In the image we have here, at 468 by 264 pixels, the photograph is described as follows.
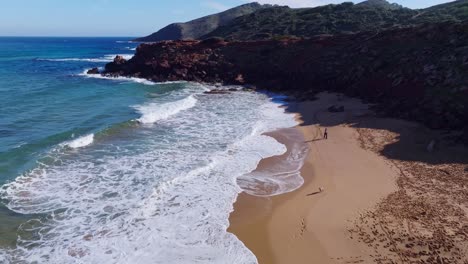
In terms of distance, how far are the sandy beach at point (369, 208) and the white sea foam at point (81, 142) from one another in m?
9.58

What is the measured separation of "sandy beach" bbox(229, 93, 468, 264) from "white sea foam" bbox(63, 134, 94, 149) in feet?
31.4

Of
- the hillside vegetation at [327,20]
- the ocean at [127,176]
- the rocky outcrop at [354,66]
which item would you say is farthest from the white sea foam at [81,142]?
the hillside vegetation at [327,20]

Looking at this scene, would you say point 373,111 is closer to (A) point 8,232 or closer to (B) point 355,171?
(B) point 355,171

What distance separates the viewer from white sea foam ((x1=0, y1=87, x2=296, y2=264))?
11570 millimetres

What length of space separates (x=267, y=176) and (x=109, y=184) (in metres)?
6.79

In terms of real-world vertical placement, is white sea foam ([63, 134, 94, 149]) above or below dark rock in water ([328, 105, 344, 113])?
below

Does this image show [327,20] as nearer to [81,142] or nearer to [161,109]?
[161,109]

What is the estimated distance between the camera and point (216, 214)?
13875 millimetres

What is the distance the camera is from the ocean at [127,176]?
1184cm

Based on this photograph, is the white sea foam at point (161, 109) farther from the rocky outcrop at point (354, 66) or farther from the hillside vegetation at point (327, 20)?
the hillside vegetation at point (327, 20)

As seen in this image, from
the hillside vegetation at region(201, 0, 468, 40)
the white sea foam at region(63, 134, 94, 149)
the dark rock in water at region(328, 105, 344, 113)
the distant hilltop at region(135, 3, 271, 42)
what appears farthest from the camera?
the distant hilltop at region(135, 3, 271, 42)

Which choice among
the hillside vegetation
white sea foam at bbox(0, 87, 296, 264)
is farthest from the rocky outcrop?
the hillside vegetation

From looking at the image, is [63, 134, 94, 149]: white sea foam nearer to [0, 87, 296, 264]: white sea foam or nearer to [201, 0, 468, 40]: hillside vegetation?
[0, 87, 296, 264]: white sea foam

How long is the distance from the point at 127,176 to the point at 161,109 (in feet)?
44.4
